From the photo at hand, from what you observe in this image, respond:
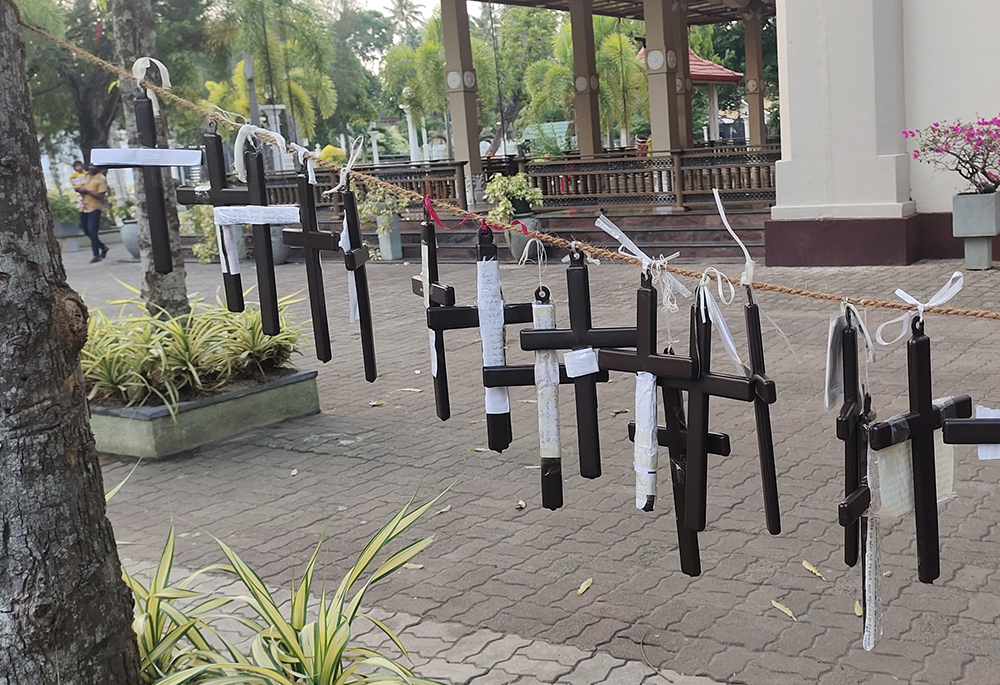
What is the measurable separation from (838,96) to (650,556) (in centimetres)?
915

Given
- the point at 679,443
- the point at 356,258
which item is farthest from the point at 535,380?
the point at 356,258

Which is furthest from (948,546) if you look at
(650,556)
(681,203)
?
(681,203)

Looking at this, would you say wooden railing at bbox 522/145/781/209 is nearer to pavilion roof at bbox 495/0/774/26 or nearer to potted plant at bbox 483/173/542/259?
potted plant at bbox 483/173/542/259

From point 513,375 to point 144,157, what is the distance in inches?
66.6

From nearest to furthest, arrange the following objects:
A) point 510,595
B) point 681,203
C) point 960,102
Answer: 1. point 510,595
2. point 960,102
3. point 681,203

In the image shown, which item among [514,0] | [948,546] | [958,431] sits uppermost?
[514,0]

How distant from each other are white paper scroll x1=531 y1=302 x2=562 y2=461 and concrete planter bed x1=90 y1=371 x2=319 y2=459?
170 inches

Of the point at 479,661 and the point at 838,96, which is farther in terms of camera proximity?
the point at 838,96

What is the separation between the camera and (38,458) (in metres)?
2.76

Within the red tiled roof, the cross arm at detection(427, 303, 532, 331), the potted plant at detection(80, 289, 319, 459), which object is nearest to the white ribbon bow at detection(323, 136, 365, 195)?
the cross arm at detection(427, 303, 532, 331)

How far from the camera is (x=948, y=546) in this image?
454 centimetres

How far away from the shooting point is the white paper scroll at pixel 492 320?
9.55 feet

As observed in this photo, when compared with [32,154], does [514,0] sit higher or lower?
higher

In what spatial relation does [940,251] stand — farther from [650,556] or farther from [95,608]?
[95,608]
